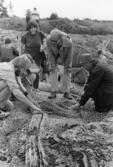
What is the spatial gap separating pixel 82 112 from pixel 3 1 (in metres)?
20.3

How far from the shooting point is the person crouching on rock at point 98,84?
21.6ft

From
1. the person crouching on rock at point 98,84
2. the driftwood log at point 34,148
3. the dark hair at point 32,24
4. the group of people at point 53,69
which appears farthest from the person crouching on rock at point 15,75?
the dark hair at point 32,24

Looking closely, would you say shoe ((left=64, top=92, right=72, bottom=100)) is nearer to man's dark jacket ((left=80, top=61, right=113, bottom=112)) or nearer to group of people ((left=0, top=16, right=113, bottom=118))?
group of people ((left=0, top=16, right=113, bottom=118))

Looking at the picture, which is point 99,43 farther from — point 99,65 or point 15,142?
point 15,142

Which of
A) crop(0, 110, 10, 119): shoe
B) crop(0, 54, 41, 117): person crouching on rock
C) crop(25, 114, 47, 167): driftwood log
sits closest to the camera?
crop(25, 114, 47, 167): driftwood log

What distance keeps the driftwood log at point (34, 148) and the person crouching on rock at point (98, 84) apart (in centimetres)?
137

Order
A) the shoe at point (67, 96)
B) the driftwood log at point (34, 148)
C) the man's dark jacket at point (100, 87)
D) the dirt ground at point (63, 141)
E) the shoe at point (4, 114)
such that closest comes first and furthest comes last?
the driftwood log at point (34, 148), the dirt ground at point (63, 141), the shoe at point (4, 114), the man's dark jacket at point (100, 87), the shoe at point (67, 96)

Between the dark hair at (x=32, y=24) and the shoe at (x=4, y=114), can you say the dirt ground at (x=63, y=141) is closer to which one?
the shoe at (x=4, y=114)

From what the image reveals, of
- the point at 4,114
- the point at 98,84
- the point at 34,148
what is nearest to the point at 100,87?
the point at 98,84

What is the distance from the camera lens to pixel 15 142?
5527 mm

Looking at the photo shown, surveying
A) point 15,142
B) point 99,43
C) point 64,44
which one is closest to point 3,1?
point 99,43

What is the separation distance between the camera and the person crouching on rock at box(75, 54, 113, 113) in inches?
259

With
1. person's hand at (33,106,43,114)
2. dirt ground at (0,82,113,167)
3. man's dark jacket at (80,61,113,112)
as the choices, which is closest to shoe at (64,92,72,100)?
man's dark jacket at (80,61,113,112)

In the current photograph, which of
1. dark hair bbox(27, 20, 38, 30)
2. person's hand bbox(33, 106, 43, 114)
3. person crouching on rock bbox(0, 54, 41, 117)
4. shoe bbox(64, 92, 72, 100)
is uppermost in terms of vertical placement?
dark hair bbox(27, 20, 38, 30)
